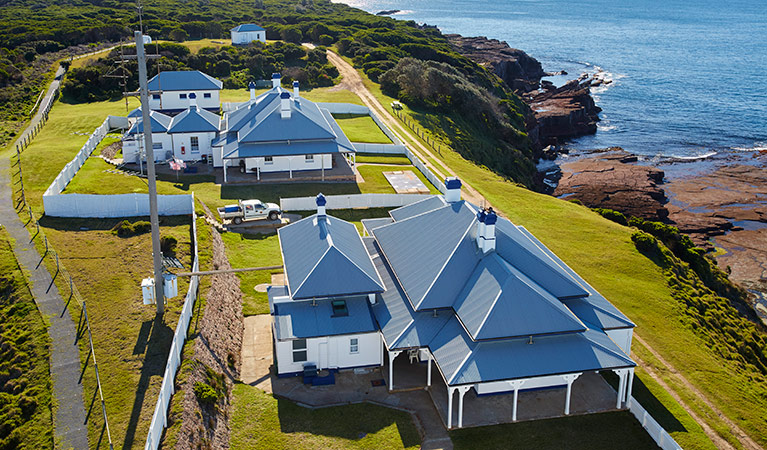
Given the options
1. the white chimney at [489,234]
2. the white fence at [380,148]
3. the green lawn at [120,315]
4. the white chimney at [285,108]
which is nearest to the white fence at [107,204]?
the green lawn at [120,315]

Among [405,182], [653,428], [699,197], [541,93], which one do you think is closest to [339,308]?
[653,428]

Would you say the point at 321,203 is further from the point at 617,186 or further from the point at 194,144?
the point at 617,186

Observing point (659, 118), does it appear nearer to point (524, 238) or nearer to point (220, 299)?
point (524, 238)

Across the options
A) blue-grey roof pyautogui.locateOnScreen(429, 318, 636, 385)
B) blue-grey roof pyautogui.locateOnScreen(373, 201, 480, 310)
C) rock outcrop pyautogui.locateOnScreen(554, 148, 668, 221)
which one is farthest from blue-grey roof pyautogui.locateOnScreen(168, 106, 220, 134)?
rock outcrop pyautogui.locateOnScreen(554, 148, 668, 221)

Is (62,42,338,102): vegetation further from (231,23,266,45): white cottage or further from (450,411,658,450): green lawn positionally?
(450,411,658,450): green lawn

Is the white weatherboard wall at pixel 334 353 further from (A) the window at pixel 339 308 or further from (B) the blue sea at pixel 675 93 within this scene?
(B) the blue sea at pixel 675 93

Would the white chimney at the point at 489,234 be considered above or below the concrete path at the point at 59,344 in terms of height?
above
